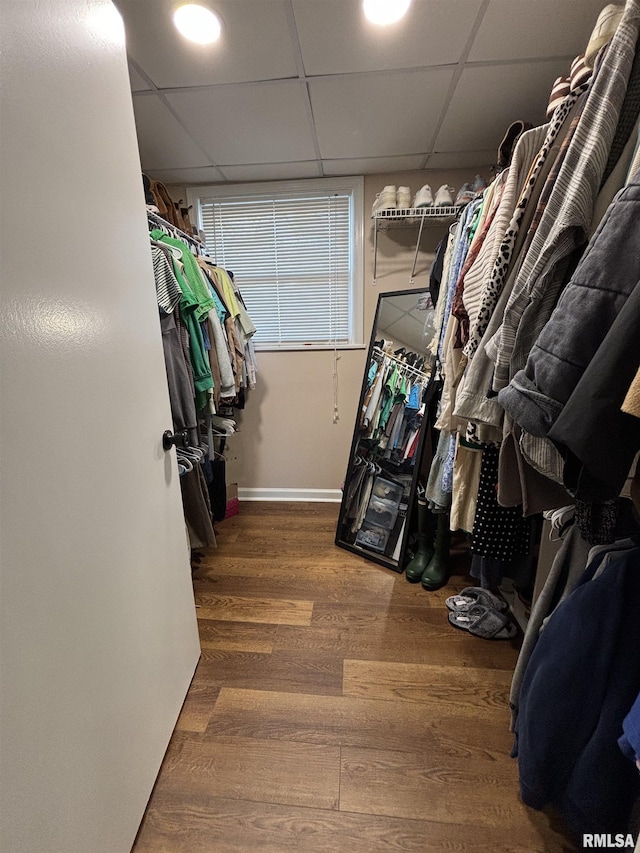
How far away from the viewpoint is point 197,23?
119 centimetres

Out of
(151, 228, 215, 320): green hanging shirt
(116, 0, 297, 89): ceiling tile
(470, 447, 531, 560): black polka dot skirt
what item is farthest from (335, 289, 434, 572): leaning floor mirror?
(116, 0, 297, 89): ceiling tile

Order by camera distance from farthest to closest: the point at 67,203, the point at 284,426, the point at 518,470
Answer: the point at 284,426 < the point at 518,470 < the point at 67,203

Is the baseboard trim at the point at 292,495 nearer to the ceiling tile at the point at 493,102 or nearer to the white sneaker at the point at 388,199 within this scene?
the white sneaker at the point at 388,199

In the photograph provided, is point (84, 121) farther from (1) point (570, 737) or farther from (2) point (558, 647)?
(1) point (570, 737)

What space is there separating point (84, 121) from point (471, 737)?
2013mm

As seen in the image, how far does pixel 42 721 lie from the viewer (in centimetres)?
59

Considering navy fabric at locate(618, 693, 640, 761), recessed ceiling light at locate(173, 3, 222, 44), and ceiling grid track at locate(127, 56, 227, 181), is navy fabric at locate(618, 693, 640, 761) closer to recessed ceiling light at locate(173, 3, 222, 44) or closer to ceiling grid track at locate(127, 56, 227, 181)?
recessed ceiling light at locate(173, 3, 222, 44)

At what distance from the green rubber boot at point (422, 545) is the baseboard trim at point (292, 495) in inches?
36.7

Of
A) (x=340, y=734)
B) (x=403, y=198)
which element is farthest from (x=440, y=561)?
(x=403, y=198)

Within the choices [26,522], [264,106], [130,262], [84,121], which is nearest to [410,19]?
[264,106]

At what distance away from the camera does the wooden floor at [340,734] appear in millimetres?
915

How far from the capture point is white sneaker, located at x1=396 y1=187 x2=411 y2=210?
2.03 meters

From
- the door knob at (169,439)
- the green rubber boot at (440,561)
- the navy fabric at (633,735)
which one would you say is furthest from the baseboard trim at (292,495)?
the navy fabric at (633,735)

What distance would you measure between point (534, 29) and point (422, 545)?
87.7 inches
